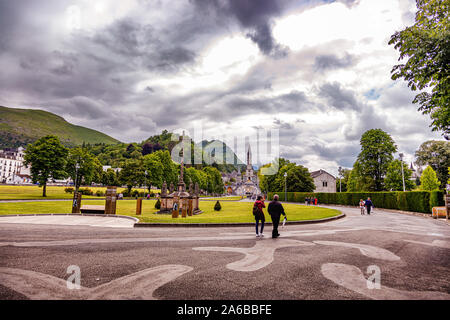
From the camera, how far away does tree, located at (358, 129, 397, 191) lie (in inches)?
1874

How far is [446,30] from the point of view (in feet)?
21.5

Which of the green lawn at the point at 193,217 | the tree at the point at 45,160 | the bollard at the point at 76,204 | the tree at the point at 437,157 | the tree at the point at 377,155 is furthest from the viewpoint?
the tree at the point at 437,157

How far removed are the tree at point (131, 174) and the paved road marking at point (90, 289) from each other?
62.2 meters

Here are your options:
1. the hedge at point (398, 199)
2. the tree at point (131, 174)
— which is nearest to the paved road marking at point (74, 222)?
the hedge at point (398, 199)

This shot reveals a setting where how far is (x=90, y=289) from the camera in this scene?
159 inches

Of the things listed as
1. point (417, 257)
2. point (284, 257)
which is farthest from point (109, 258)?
point (417, 257)

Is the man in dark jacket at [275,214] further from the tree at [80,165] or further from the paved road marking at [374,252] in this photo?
the tree at [80,165]

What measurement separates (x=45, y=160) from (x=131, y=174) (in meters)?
21.8

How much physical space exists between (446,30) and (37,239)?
1451 centimetres

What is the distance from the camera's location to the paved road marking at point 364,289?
4.02 meters

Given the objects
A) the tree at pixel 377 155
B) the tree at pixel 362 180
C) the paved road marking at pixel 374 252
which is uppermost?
the tree at pixel 377 155

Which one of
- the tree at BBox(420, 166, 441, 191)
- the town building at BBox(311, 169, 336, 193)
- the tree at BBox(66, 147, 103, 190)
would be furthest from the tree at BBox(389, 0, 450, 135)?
the town building at BBox(311, 169, 336, 193)

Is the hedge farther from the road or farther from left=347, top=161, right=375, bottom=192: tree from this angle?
the road

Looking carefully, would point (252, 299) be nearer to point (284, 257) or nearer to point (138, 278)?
point (138, 278)
